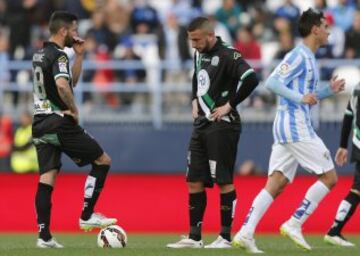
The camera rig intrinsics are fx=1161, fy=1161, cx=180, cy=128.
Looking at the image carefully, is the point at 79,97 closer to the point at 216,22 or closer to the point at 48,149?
the point at 216,22

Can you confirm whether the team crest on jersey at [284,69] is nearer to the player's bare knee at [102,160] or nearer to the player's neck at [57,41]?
the player's bare knee at [102,160]

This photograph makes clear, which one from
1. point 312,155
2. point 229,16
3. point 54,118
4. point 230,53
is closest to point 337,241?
point 312,155

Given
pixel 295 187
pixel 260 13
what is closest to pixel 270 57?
pixel 260 13

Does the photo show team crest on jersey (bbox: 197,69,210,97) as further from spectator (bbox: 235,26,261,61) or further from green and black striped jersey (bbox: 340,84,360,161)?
spectator (bbox: 235,26,261,61)

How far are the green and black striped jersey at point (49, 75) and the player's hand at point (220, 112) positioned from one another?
5.17ft

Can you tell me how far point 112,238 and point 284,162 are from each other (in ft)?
6.59

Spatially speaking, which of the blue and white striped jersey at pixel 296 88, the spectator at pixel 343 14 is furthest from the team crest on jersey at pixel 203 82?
the spectator at pixel 343 14

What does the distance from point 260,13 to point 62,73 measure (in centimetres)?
1236

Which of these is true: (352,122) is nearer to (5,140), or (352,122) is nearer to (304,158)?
(304,158)

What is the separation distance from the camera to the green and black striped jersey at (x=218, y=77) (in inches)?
477

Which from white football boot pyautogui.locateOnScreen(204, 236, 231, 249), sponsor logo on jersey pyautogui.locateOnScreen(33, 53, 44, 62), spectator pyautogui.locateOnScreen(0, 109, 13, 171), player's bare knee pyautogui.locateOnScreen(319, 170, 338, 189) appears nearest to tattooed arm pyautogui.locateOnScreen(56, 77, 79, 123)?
sponsor logo on jersey pyautogui.locateOnScreen(33, 53, 44, 62)

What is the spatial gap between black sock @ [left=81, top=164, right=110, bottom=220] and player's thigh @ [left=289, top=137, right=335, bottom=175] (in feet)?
7.53

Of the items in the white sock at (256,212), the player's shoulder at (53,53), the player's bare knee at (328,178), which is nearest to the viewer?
the white sock at (256,212)

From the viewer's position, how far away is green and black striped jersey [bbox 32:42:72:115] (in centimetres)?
1218
